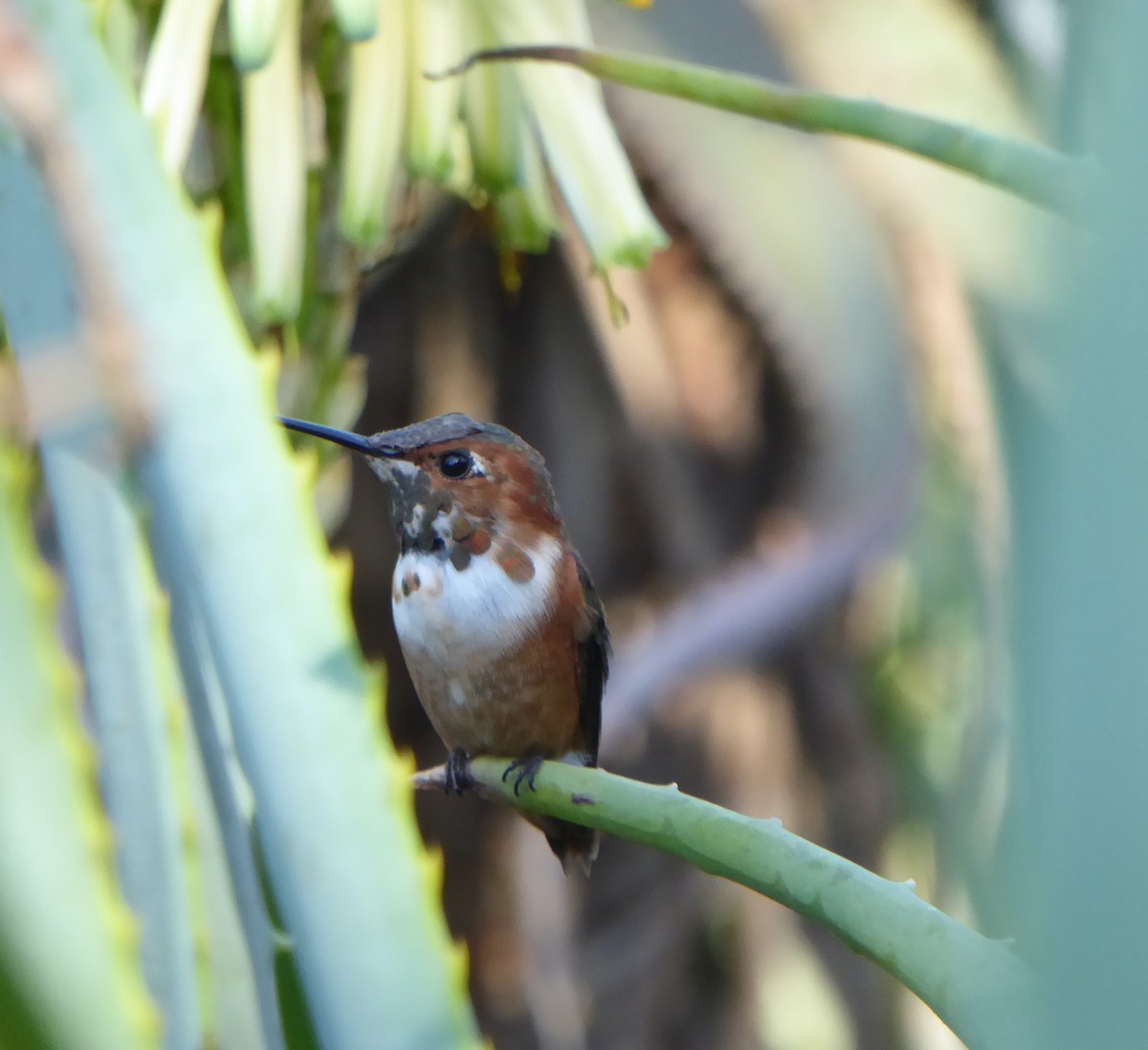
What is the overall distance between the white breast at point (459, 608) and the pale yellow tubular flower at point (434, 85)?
371mm

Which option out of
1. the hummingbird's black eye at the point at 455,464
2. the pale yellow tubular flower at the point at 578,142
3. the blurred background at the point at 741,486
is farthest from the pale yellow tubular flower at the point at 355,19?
the blurred background at the point at 741,486

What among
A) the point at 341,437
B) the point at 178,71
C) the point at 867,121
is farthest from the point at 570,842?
the point at 867,121

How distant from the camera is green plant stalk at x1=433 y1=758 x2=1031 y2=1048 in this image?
53 cm

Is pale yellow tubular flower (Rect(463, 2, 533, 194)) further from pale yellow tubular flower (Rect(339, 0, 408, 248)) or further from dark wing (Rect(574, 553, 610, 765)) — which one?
dark wing (Rect(574, 553, 610, 765))

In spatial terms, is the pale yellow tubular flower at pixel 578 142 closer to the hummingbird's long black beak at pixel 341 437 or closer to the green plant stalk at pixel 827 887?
the hummingbird's long black beak at pixel 341 437

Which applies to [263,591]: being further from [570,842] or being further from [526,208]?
[570,842]

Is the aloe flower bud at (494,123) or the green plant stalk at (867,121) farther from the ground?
the green plant stalk at (867,121)

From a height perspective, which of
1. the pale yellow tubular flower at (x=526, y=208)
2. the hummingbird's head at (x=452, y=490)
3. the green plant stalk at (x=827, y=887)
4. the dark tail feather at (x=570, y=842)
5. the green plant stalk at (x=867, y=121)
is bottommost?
the dark tail feather at (x=570, y=842)

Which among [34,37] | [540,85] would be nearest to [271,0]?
[540,85]

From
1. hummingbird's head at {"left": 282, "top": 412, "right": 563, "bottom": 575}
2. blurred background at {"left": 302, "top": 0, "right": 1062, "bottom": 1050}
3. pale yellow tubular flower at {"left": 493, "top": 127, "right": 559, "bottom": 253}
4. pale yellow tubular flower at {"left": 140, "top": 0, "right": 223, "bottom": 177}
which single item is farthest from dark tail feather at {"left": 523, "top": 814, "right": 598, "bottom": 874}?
pale yellow tubular flower at {"left": 140, "top": 0, "right": 223, "bottom": 177}

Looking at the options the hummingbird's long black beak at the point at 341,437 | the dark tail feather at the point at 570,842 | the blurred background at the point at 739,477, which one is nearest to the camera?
the hummingbird's long black beak at the point at 341,437

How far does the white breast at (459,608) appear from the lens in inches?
56.7

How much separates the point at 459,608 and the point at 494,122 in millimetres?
465

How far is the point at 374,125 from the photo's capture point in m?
1.34
